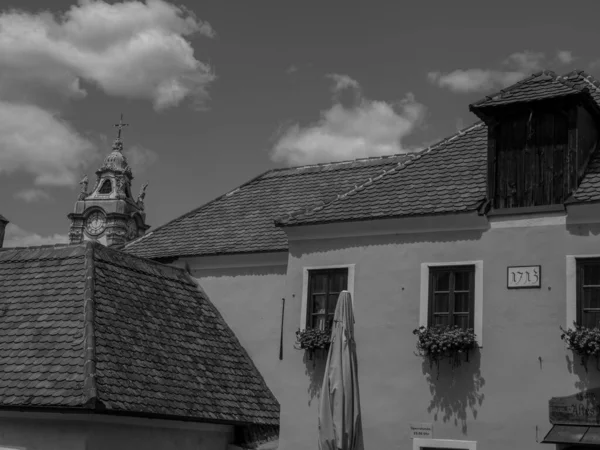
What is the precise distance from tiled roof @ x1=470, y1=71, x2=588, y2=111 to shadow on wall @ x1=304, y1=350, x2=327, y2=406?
520 cm

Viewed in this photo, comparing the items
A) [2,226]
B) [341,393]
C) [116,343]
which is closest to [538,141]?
[341,393]

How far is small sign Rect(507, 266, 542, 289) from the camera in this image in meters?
14.2

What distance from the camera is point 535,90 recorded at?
15180 millimetres

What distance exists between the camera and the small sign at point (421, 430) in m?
14.4

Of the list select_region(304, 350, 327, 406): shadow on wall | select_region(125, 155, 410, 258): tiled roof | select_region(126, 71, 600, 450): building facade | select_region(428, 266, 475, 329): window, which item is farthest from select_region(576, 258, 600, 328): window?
select_region(125, 155, 410, 258): tiled roof

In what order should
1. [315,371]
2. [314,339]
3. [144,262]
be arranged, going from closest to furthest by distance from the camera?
[314,339] < [315,371] < [144,262]

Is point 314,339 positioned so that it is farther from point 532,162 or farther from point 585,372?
point 532,162

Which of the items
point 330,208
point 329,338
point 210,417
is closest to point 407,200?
point 330,208

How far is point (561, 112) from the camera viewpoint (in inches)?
584

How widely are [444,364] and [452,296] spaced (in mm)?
1157

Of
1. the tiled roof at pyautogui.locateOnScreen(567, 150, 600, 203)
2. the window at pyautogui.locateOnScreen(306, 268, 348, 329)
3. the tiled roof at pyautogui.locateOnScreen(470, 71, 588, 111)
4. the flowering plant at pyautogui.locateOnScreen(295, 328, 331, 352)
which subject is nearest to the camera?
the tiled roof at pyautogui.locateOnScreen(567, 150, 600, 203)

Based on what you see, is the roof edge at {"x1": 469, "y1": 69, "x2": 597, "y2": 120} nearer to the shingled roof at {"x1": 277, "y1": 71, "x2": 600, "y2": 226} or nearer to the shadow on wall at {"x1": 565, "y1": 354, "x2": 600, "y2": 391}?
the shingled roof at {"x1": 277, "y1": 71, "x2": 600, "y2": 226}

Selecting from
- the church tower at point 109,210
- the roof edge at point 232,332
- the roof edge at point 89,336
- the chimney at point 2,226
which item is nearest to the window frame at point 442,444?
the roof edge at point 232,332

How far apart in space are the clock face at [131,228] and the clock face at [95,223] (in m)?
1.76
